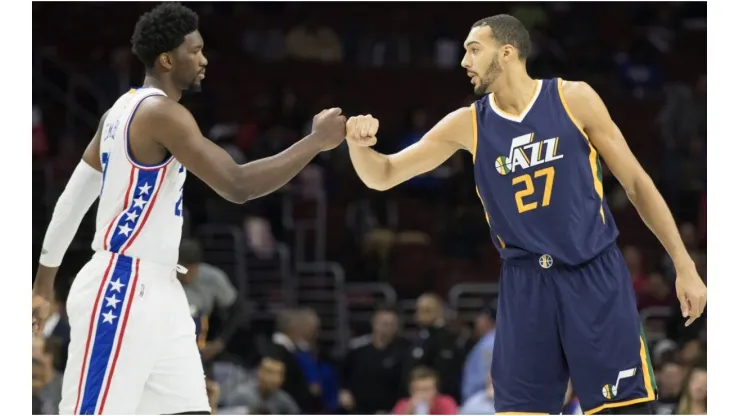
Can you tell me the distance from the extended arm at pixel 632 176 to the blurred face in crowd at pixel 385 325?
19.0 ft

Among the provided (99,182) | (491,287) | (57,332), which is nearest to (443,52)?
(491,287)

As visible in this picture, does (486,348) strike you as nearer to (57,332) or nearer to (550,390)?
(57,332)

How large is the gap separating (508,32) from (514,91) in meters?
0.27

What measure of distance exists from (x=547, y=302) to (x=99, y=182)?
198 centimetres

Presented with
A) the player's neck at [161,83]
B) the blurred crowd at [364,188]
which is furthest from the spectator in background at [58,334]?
the player's neck at [161,83]

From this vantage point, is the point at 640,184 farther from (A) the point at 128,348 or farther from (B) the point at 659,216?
(A) the point at 128,348

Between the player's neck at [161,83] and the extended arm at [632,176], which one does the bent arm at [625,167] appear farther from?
the player's neck at [161,83]

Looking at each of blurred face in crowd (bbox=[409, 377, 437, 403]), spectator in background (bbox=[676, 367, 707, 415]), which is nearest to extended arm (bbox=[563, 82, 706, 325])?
spectator in background (bbox=[676, 367, 707, 415])

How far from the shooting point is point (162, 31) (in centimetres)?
475

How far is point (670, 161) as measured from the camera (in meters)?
14.3

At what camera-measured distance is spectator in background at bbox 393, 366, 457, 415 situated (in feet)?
29.7

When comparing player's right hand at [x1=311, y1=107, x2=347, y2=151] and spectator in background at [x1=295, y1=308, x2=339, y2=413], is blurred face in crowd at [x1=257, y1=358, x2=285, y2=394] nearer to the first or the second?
spectator in background at [x1=295, y1=308, x2=339, y2=413]

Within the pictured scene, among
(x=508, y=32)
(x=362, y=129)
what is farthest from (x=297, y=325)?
(x=508, y=32)

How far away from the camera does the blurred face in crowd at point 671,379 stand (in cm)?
949
